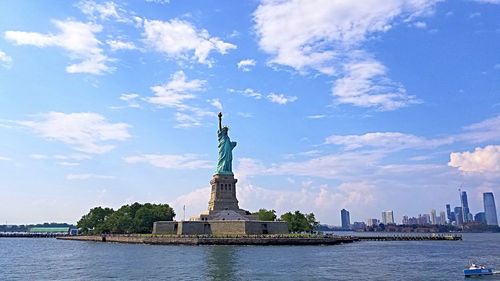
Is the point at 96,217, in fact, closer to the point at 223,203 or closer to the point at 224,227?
the point at 223,203

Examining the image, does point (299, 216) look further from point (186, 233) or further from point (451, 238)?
point (451, 238)

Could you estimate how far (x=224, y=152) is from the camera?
326 ft

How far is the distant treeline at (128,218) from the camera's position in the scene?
10562cm

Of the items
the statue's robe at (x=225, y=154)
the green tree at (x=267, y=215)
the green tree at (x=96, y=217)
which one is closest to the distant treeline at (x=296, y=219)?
the green tree at (x=267, y=215)

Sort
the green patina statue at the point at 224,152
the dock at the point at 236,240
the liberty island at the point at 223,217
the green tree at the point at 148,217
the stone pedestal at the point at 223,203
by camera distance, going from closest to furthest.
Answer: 1. the dock at the point at 236,240
2. the liberty island at the point at 223,217
3. the stone pedestal at the point at 223,203
4. the green patina statue at the point at 224,152
5. the green tree at the point at 148,217

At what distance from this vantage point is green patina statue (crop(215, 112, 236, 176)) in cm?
9850

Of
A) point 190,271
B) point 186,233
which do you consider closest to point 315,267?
point 190,271

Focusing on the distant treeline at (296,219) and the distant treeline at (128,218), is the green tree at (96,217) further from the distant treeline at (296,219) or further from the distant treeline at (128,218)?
the distant treeline at (296,219)

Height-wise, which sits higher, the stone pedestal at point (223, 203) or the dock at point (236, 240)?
the stone pedestal at point (223, 203)

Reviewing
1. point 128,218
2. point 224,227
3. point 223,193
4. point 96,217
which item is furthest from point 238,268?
point 96,217

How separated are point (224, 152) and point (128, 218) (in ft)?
88.3

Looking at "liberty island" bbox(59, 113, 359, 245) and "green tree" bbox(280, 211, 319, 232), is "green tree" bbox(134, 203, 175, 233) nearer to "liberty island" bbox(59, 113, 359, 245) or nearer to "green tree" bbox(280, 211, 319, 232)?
"liberty island" bbox(59, 113, 359, 245)

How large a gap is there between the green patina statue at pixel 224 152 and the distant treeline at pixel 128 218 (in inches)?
717

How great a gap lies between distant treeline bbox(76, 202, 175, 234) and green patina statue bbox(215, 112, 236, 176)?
18209 millimetres
